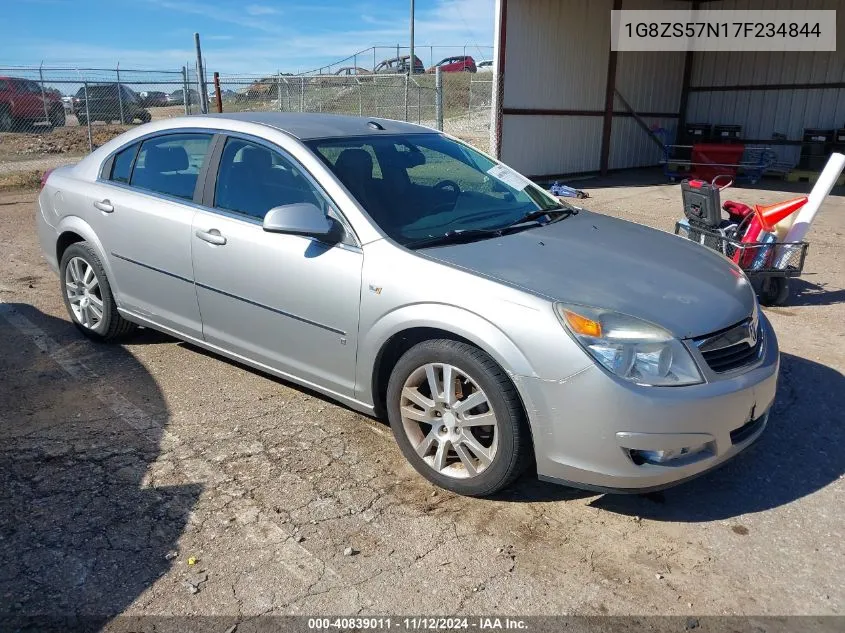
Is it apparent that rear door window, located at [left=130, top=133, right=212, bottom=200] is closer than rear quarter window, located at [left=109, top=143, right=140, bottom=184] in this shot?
Yes

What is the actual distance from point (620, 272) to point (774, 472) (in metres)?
1.31

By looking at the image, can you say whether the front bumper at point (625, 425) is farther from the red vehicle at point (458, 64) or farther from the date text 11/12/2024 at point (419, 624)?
the red vehicle at point (458, 64)

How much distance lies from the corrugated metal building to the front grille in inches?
447

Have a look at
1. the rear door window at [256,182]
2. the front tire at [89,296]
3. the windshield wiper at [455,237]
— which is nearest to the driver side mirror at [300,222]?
the rear door window at [256,182]

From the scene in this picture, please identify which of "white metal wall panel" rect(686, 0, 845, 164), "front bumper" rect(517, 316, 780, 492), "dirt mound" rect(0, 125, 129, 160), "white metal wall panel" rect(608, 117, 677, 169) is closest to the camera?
"front bumper" rect(517, 316, 780, 492)

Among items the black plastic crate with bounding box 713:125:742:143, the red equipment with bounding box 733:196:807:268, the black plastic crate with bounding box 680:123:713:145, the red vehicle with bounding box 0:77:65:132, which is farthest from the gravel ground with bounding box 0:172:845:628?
the red vehicle with bounding box 0:77:65:132

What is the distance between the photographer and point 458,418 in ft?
10.4

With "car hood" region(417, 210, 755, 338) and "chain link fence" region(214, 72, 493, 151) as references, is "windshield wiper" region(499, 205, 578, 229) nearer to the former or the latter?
"car hood" region(417, 210, 755, 338)

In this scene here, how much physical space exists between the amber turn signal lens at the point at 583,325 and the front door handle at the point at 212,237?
81.0 inches

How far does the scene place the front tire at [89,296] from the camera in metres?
4.83

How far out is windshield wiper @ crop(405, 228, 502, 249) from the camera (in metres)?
3.40

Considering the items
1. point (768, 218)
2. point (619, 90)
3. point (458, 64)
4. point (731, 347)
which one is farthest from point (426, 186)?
point (458, 64)

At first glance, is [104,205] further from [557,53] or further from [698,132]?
[698,132]

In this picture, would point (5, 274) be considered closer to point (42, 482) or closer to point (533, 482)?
point (42, 482)
